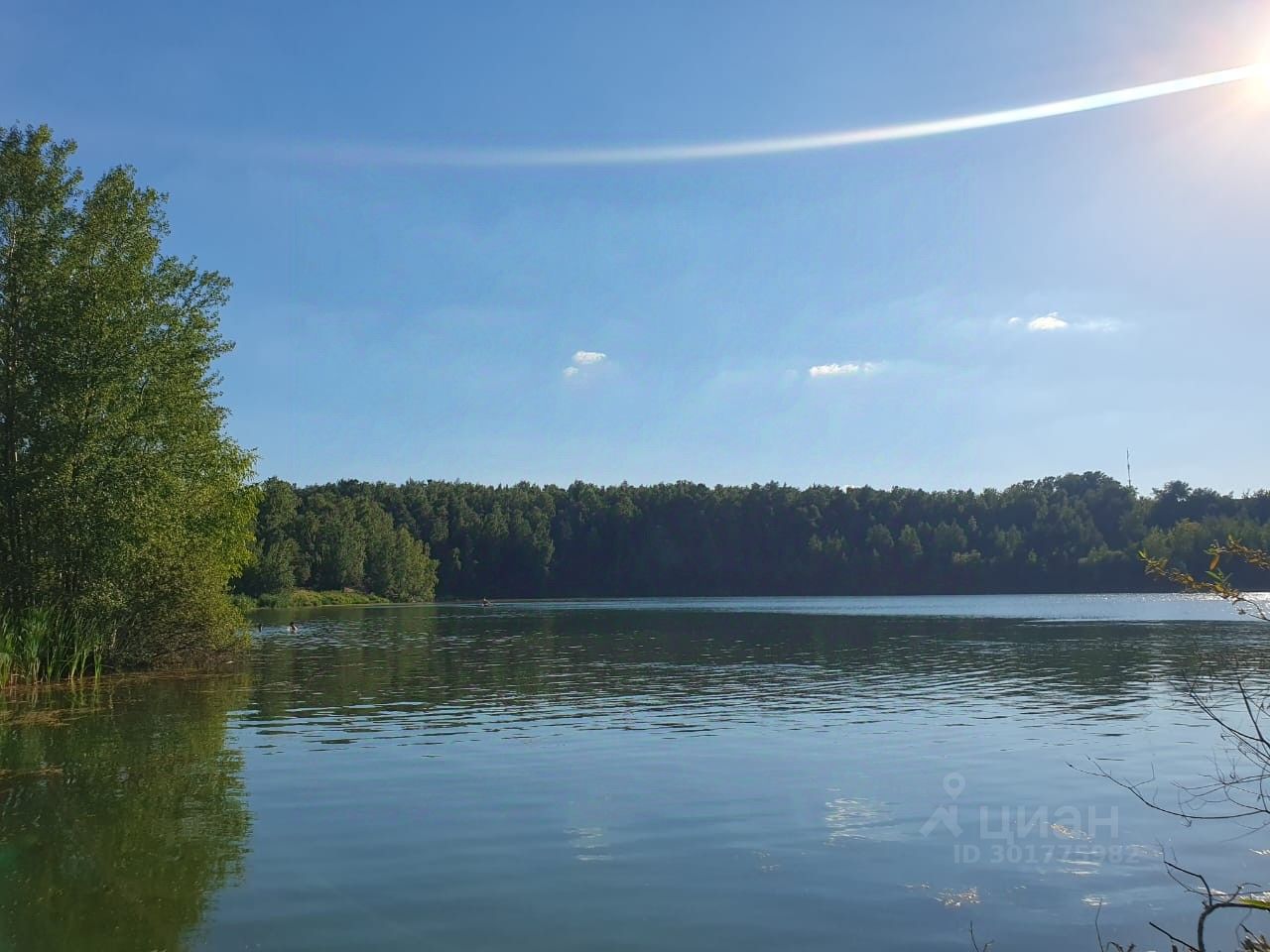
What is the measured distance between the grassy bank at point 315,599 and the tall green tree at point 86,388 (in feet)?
238

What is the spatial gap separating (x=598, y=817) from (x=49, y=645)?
23.6 m

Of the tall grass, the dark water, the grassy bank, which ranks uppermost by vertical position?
the tall grass

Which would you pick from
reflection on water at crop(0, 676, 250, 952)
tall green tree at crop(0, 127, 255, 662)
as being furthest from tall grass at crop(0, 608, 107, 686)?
reflection on water at crop(0, 676, 250, 952)

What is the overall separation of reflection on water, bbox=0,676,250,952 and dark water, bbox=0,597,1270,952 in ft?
0.19

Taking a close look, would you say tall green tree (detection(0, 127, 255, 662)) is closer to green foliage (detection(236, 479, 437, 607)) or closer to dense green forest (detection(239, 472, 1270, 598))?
green foliage (detection(236, 479, 437, 607))

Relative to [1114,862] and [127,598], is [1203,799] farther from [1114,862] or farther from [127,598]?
[127,598]

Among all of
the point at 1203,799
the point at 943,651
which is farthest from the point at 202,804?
the point at 943,651

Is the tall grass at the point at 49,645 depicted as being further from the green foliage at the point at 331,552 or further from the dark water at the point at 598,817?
the green foliage at the point at 331,552

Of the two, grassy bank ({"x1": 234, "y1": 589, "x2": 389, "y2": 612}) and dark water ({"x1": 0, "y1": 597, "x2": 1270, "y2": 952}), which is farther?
grassy bank ({"x1": 234, "y1": 589, "x2": 389, "y2": 612})

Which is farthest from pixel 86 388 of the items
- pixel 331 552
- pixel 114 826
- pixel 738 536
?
pixel 738 536

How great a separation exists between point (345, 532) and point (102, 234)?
109299 millimetres

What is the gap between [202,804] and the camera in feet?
50.4

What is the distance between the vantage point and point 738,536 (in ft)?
620

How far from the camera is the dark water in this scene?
1036 cm
